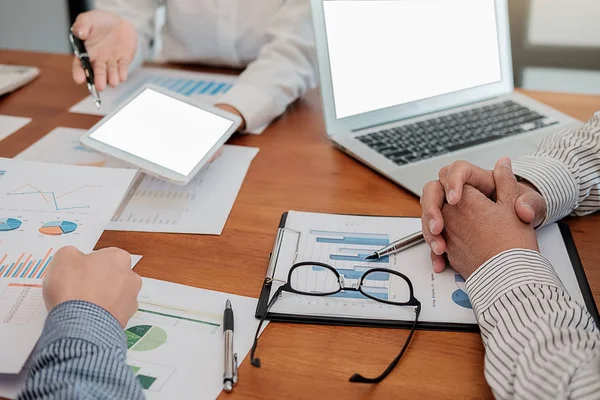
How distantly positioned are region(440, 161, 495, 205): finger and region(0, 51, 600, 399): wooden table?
0.10 m

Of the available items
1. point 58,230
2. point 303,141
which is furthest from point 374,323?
point 303,141

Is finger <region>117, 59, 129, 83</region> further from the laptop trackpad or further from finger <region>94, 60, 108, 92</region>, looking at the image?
the laptop trackpad

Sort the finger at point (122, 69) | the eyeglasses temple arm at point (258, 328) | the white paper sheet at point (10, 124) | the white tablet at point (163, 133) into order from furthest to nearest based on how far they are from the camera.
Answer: the finger at point (122, 69) < the white paper sheet at point (10, 124) < the white tablet at point (163, 133) < the eyeglasses temple arm at point (258, 328)

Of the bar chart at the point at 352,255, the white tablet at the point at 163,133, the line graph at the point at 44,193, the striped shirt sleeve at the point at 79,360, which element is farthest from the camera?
the white tablet at the point at 163,133

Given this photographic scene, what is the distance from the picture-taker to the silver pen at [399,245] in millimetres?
893

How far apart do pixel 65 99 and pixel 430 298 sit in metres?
0.95

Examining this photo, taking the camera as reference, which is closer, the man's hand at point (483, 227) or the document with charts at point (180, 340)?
the document with charts at point (180, 340)

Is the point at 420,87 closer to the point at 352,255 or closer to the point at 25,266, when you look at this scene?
the point at 352,255

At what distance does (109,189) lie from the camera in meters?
0.97

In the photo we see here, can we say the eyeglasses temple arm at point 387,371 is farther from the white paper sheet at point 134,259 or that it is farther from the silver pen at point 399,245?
the white paper sheet at point 134,259

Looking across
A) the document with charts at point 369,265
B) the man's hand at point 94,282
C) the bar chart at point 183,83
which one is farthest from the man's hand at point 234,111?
the man's hand at point 94,282

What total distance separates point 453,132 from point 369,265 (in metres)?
0.42

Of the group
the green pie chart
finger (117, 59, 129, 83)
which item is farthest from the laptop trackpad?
finger (117, 59, 129, 83)

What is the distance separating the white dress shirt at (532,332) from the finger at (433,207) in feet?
0.31
